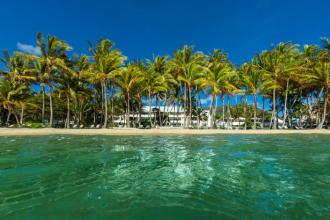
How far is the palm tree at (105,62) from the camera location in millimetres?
37250

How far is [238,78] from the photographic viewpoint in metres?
45.4

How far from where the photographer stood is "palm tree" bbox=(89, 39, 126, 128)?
37250mm

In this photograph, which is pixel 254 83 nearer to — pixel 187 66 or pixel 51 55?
pixel 187 66

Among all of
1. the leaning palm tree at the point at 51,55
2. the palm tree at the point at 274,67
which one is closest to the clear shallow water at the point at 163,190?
the leaning palm tree at the point at 51,55

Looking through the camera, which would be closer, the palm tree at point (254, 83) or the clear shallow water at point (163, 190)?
the clear shallow water at point (163, 190)

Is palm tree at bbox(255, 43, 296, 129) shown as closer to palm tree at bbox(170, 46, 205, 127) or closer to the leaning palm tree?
palm tree at bbox(170, 46, 205, 127)

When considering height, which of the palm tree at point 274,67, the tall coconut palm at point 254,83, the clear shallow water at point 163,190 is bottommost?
the clear shallow water at point 163,190

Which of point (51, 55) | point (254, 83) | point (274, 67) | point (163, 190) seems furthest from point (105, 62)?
point (163, 190)

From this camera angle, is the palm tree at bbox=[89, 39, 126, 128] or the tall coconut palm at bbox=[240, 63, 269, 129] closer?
the palm tree at bbox=[89, 39, 126, 128]

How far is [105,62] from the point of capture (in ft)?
122

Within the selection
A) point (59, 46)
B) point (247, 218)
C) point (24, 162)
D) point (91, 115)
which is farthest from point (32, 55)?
point (247, 218)

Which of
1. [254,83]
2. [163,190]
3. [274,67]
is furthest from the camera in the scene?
[274,67]

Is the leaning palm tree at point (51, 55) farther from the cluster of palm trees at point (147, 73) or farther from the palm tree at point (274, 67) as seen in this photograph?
the palm tree at point (274, 67)

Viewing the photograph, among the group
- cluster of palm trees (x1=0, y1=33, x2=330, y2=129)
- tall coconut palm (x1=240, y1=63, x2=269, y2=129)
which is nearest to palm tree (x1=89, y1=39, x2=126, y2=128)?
cluster of palm trees (x1=0, y1=33, x2=330, y2=129)
